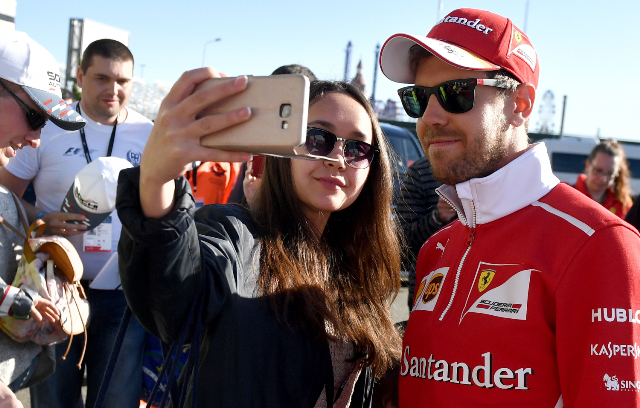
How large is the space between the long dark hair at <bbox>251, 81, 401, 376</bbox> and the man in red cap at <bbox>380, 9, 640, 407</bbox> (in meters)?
0.19

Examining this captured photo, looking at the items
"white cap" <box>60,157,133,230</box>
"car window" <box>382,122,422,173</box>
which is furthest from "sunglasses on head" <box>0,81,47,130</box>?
"car window" <box>382,122,422,173</box>

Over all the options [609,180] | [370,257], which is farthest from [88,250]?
[609,180]

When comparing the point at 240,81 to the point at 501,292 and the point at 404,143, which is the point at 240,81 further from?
the point at 404,143

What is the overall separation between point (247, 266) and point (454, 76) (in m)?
0.94

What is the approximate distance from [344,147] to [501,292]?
87cm

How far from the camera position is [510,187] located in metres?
1.82

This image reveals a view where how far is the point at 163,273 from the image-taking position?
1336 mm

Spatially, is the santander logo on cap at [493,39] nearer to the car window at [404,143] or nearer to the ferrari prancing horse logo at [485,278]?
the ferrari prancing horse logo at [485,278]

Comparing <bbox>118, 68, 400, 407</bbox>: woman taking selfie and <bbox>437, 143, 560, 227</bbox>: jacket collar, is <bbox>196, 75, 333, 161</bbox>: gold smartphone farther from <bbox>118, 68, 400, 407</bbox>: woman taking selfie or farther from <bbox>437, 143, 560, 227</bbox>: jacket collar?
<bbox>437, 143, 560, 227</bbox>: jacket collar

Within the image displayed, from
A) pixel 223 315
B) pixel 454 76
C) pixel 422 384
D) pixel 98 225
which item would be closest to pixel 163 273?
pixel 223 315

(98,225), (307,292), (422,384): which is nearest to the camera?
(422,384)

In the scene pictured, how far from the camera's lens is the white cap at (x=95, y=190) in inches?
120

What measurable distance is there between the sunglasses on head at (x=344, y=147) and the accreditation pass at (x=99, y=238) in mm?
1684

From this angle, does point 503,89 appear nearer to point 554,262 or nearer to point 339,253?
point 554,262
